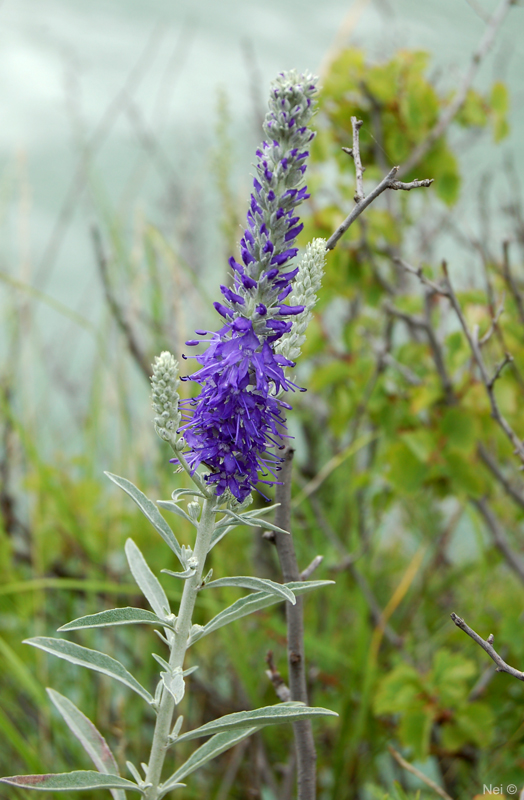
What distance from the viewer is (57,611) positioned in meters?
2.81

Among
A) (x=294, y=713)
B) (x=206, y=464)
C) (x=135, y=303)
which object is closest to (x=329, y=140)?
(x=135, y=303)

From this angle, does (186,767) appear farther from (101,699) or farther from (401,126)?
(401,126)

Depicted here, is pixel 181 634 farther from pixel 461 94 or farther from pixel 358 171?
pixel 461 94

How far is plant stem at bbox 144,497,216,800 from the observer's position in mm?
901

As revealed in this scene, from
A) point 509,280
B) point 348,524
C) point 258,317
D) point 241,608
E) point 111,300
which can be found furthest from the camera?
point 348,524

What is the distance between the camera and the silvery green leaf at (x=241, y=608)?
36.7 inches

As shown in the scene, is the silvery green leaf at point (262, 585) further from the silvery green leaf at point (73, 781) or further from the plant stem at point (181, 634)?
the silvery green leaf at point (73, 781)

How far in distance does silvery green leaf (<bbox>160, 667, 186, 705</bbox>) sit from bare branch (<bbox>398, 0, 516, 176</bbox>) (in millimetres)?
2124

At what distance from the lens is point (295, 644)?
111 cm

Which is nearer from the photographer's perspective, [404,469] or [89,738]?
[89,738]

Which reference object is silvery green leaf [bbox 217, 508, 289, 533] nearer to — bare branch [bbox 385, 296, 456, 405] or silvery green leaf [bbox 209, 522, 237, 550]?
silvery green leaf [bbox 209, 522, 237, 550]

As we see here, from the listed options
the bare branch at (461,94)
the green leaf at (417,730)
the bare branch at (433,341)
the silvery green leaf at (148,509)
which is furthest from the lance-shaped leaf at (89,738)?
the bare branch at (461,94)

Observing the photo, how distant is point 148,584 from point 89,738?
0.27 metres

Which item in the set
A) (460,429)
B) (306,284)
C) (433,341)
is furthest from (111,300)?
(306,284)
